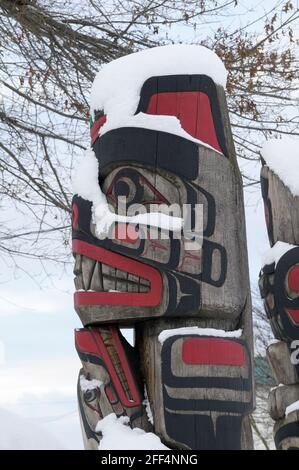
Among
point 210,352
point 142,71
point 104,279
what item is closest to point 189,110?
point 142,71

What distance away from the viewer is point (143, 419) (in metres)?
3.79

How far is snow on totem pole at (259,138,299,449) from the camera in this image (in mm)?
4070

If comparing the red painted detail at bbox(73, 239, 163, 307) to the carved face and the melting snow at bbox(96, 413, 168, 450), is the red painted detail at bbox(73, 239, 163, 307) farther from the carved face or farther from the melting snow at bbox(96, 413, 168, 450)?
the melting snow at bbox(96, 413, 168, 450)

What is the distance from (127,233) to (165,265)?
10.4 inches

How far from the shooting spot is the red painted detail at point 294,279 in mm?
4027

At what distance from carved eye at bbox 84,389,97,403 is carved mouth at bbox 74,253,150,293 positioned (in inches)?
20.8

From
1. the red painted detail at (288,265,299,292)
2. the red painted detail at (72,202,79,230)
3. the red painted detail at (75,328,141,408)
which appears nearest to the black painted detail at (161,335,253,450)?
the red painted detail at (75,328,141,408)

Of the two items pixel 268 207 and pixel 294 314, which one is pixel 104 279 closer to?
pixel 294 314

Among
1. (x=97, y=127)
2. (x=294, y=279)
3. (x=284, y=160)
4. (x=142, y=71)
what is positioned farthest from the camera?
(x=284, y=160)

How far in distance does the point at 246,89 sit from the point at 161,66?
4.14 metres

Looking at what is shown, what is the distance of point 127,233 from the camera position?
3.83 metres

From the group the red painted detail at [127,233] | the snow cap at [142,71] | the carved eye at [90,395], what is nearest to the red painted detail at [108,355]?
the carved eye at [90,395]
